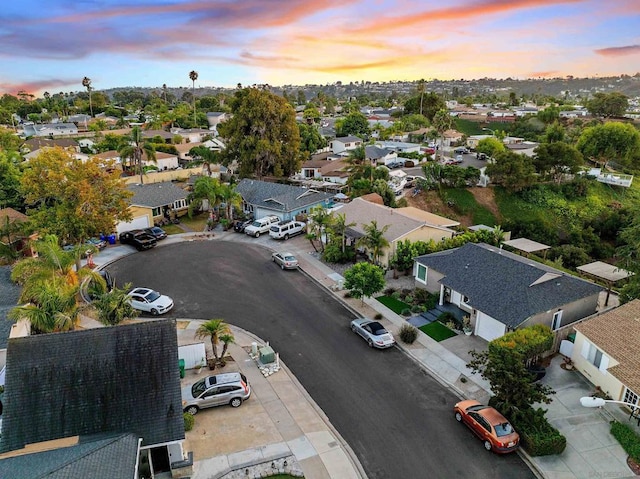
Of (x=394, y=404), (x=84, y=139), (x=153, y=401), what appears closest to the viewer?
(x=153, y=401)

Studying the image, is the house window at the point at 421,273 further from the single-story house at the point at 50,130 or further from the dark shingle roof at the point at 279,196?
the single-story house at the point at 50,130

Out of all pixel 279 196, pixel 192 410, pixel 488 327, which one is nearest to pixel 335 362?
pixel 192 410

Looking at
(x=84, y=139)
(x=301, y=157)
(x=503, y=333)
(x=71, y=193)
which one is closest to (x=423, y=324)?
(x=503, y=333)

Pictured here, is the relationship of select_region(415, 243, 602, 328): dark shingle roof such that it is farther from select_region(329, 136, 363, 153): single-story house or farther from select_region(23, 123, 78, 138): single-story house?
select_region(23, 123, 78, 138): single-story house

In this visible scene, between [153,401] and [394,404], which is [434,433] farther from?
[153,401]

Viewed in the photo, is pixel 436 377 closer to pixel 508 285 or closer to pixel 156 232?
pixel 508 285

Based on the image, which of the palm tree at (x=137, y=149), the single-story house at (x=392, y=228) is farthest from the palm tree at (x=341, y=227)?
the palm tree at (x=137, y=149)
